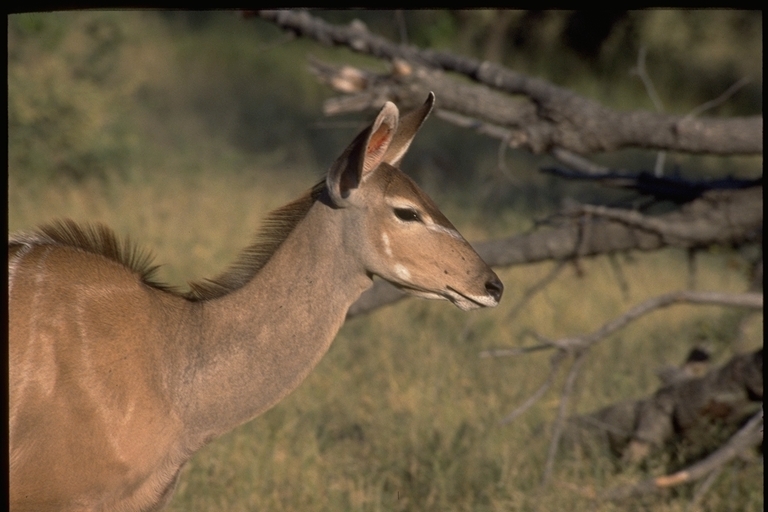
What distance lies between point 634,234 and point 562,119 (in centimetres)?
84

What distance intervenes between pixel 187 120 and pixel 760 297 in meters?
11.3

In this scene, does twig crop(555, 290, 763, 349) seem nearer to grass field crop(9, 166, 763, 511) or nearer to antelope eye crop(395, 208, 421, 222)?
grass field crop(9, 166, 763, 511)

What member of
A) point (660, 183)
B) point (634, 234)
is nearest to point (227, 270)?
point (634, 234)

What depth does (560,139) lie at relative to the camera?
20.0ft

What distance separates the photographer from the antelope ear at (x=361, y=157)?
3.81 metres

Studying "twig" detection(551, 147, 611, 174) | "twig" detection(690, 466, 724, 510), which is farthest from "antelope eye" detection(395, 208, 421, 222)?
"twig" detection(551, 147, 611, 174)

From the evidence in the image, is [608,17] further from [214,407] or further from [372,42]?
[214,407]

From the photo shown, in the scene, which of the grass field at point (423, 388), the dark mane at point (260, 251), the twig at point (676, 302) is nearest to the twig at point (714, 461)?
the grass field at point (423, 388)

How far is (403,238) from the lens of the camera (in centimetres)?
399

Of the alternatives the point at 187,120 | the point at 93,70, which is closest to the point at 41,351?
the point at 93,70

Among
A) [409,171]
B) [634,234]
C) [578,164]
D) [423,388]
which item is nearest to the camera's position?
[634,234]

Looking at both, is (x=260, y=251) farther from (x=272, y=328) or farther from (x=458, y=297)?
(x=458, y=297)

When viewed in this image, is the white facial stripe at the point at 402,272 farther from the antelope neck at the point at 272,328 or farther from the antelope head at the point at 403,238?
the antelope neck at the point at 272,328

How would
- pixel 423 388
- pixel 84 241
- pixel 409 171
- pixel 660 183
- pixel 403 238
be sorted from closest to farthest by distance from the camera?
pixel 403 238
pixel 84 241
pixel 660 183
pixel 423 388
pixel 409 171
